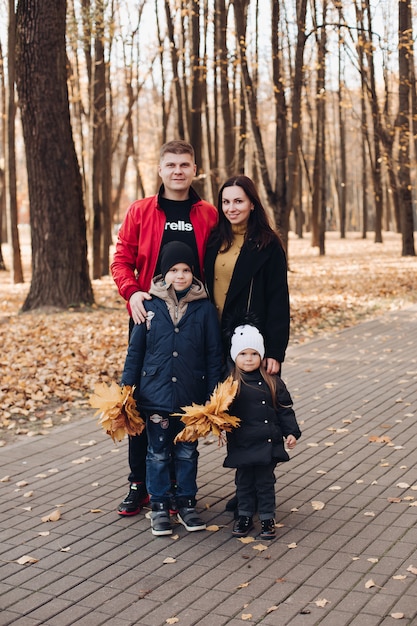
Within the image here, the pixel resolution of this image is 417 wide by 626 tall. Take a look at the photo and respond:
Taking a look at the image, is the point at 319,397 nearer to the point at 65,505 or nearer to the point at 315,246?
the point at 65,505

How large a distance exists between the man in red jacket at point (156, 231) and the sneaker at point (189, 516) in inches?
15.2

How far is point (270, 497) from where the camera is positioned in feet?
16.6

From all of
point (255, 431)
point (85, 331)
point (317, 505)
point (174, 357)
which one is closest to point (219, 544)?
point (255, 431)

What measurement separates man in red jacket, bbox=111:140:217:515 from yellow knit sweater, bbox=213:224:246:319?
15 cm

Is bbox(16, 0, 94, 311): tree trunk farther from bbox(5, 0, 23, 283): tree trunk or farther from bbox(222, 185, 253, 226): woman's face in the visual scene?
bbox(222, 185, 253, 226): woman's face

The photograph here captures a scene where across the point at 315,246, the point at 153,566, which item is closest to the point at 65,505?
the point at 153,566

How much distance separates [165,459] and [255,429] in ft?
2.07

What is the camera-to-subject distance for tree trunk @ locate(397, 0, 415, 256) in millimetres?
23661

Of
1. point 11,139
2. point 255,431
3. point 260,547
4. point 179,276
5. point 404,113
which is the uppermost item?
point 404,113

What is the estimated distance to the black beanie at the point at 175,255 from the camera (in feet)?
16.8

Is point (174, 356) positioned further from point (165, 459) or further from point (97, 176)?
point (97, 176)

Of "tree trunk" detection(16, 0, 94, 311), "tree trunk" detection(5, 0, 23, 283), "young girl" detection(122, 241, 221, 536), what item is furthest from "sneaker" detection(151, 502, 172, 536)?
"tree trunk" detection(5, 0, 23, 283)

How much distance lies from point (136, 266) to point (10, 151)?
50.3ft

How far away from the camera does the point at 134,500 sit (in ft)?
17.9
